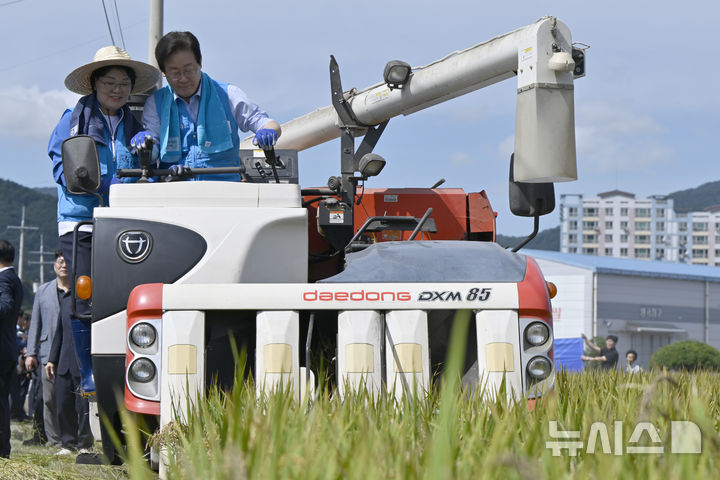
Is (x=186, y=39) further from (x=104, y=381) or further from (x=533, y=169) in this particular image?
(x=533, y=169)

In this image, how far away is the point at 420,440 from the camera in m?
3.29

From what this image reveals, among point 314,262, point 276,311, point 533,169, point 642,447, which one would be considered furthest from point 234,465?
point 533,169

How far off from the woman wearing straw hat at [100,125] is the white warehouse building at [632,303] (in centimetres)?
4933

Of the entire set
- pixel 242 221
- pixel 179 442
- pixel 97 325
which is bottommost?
pixel 179 442

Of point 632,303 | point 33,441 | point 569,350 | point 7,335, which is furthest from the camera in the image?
point 632,303

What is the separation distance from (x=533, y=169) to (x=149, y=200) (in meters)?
5.46

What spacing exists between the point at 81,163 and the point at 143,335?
1168 millimetres

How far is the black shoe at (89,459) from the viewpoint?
5.99m

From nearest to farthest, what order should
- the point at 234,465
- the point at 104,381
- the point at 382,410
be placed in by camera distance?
the point at 234,465 → the point at 382,410 → the point at 104,381

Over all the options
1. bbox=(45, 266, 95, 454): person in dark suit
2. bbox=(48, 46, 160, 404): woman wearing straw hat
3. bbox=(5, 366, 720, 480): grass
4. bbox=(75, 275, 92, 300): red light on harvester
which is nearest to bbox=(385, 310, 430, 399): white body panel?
bbox=(5, 366, 720, 480): grass

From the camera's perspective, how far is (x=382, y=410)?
3.82m

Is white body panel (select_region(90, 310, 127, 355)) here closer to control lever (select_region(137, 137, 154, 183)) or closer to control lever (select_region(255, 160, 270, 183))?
control lever (select_region(137, 137, 154, 183))

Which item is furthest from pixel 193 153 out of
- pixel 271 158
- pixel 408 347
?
pixel 408 347

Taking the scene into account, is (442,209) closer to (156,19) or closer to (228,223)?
(228,223)
